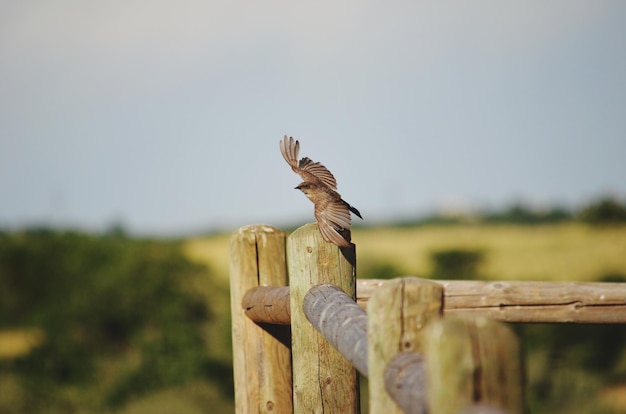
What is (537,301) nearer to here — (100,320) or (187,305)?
(187,305)

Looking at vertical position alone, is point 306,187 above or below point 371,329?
above

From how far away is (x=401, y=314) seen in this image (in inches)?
57.2

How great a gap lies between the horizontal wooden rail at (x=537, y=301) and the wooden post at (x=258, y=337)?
7 cm

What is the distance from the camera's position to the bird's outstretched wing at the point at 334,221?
2.35m

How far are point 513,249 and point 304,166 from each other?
Result: 19.8 feet

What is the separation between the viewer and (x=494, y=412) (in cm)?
109

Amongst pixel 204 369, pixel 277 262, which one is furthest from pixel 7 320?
pixel 277 262

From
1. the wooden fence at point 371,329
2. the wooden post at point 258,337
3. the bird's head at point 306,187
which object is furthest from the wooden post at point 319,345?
the wooden post at point 258,337

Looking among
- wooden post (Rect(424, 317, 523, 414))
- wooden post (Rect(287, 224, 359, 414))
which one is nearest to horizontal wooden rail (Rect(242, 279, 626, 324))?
wooden post (Rect(287, 224, 359, 414))

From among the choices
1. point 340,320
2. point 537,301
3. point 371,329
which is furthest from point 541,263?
point 371,329

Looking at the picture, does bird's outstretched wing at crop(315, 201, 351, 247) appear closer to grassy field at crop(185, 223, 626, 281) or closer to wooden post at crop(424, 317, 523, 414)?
wooden post at crop(424, 317, 523, 414)

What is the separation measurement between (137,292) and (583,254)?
4.68 m

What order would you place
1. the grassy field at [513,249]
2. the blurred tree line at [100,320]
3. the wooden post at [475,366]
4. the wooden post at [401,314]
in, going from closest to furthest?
1. the wooden post at [475,366]
2. the wooden post at [401,314]
3. the blurred tree line at [100,320]
4. the grassy field at [513,249]

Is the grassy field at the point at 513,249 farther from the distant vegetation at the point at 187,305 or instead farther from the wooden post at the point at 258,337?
the wooden post at the point at 258,337
